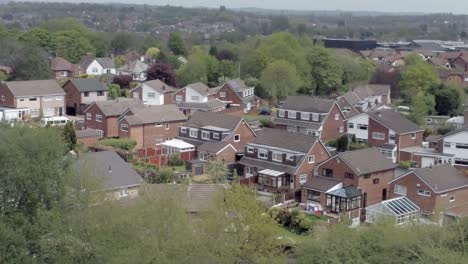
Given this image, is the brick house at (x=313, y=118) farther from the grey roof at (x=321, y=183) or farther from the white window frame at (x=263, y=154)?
the grey roof at (x=321, y=183)

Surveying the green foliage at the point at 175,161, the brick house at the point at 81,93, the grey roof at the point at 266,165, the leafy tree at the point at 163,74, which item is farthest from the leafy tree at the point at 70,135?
the leafy tree at the point at 163,74

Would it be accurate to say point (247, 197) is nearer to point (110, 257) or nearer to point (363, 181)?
point (110, 257)

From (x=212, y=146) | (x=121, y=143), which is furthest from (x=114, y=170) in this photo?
(x=121, y=143)

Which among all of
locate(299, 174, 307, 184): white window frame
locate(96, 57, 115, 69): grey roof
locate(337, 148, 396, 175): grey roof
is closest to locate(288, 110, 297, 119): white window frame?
locate(299, 174, 307, 184): white window frame

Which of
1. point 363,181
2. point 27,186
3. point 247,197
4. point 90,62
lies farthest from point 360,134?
point 90,62

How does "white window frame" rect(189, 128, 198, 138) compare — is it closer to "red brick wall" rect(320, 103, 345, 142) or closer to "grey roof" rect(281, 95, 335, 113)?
"grey roof" rect(281, 95, 335, 113)

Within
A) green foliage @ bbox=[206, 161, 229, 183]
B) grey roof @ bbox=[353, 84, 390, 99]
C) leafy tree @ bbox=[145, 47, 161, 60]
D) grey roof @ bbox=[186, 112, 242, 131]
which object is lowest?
green foliage @ bbox=[206, 161, 229, 183]
